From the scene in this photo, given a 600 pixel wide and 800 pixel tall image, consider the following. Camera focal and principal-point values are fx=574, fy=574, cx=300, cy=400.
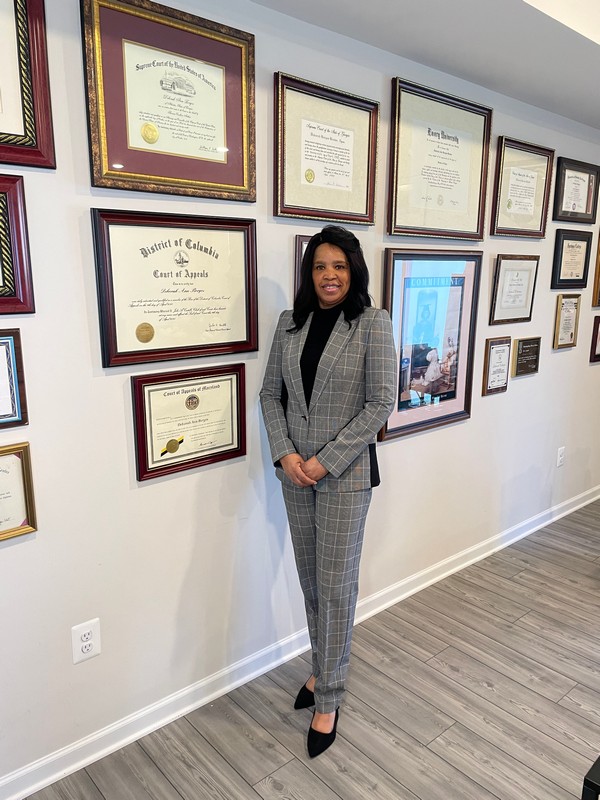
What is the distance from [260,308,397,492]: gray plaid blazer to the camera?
5.46 feet

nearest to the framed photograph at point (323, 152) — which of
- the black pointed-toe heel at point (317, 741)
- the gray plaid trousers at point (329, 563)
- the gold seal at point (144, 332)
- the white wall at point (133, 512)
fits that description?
the white wall at point (133, 512)

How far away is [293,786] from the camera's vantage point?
165 centimetres

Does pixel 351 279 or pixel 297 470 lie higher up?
pixel 351 279

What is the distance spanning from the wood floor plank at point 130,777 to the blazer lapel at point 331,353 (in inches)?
46.3

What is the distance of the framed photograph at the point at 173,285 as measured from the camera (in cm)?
155

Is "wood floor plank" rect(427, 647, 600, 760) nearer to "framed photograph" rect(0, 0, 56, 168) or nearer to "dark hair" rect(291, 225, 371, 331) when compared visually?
"dark hair" rect(291, 225, 371, 331)

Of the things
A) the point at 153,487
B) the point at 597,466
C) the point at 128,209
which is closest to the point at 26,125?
the point at 128,209

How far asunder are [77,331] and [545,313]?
8.13ft

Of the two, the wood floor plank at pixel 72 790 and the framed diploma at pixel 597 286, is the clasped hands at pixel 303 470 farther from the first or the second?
A: the framed diploma at pixel 597 286

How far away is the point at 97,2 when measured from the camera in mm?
1406

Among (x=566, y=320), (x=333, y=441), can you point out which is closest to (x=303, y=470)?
(x=333, y=441)

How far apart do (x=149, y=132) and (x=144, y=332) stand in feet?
1.76

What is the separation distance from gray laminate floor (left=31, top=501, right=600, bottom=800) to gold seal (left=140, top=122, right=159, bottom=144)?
1.79m

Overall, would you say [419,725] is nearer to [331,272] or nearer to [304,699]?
[304,699]
